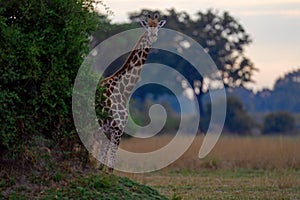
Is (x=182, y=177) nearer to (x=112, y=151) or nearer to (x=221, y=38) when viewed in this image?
(x=112, y=151)

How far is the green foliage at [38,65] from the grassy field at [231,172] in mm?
2361

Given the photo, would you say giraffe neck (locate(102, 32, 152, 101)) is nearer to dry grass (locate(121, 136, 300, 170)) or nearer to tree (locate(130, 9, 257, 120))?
dry grass (locate(121, 136, 300, 170))

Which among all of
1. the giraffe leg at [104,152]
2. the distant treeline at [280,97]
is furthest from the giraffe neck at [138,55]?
the distant treeline at [280,97]

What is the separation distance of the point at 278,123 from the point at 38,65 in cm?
3432

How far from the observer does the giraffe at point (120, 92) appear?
11.7m

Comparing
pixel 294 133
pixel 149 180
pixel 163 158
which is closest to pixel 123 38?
pixel 294 133

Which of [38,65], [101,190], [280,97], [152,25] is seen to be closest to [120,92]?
[152,25]

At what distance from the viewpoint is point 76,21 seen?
9.60m

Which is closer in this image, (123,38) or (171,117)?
(171,117)

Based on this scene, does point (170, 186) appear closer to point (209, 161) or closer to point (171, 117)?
point (209, 161)

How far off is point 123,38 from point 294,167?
24183 millimetres

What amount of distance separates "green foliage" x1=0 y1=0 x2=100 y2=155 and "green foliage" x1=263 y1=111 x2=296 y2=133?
1296 inches

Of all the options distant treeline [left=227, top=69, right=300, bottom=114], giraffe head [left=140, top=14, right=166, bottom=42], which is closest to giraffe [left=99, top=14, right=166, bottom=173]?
giraffe head [left=140, top=14, right=166, bottom=42]

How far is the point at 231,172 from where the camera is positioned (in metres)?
16.8
